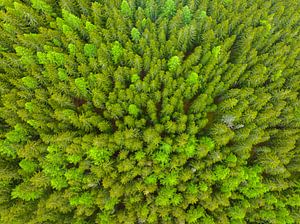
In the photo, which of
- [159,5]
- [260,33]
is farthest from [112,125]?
[260,33]

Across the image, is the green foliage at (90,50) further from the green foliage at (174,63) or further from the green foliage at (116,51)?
the green foliage at (174,63)

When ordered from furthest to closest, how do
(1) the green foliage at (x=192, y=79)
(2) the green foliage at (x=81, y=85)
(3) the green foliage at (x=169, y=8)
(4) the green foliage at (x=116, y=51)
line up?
(3) the green foliage at (x=169, y=8) → (4) the green foliage at (x=116, y=51) → (1) the green foliage at (x=192, y=79) → (2) the green foliage at (x=81, y=85)

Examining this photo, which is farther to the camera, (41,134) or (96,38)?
(96,38)

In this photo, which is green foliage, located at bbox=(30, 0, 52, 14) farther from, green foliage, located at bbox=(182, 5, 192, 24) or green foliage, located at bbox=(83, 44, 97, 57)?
green foliage, located at bbox=(182, 5, 192, 24)

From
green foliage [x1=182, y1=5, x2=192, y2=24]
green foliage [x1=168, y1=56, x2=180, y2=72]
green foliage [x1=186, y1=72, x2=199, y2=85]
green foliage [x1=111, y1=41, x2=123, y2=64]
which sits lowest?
green foliage [x1=186, y1=72, x2=199, y2=85]

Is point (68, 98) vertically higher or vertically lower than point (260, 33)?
lower

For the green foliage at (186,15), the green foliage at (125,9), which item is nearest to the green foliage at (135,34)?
the green foliage at (125,9)

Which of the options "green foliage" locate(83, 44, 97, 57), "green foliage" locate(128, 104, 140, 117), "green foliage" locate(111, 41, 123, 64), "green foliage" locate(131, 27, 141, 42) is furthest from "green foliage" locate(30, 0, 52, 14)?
"green foliage" locate(128, 104, 140, 117)

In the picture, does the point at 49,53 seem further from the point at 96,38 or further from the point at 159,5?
the point at 159,5

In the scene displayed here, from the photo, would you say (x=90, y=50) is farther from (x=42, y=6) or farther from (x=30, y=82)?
(x=42, y=6)
